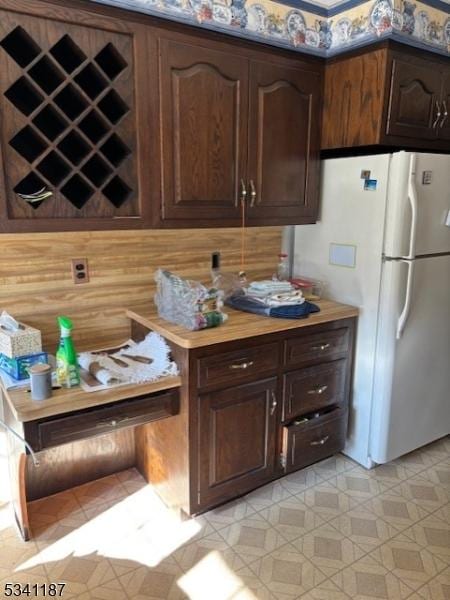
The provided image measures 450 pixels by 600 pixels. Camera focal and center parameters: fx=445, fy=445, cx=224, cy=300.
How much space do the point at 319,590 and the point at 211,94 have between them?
80.9 inches

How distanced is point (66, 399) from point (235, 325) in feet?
2.49

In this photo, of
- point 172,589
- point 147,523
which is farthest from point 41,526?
point 172,589

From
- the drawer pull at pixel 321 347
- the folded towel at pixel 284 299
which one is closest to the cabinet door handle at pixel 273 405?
the drawer pull at pixel 321 347

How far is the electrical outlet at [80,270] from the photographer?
203 centimetres

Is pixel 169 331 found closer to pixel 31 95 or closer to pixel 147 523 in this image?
pixel 147 523

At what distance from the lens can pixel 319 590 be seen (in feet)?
5.49

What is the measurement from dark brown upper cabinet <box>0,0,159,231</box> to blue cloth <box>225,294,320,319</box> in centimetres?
66

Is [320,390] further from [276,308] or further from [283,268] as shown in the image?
[283,268]

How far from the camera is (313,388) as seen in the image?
2.22 metres

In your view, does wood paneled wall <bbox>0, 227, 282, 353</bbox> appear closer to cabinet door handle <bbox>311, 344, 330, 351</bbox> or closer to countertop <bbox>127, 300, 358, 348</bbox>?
countertop <bbox>127, 300, 358, 348</bbox>

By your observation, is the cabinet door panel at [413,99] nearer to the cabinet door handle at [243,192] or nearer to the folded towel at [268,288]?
the cabinet door handle at [243,192]

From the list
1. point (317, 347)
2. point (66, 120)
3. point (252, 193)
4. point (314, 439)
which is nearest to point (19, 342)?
point (66, 120)

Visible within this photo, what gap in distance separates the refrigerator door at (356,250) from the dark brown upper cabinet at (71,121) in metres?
1.00

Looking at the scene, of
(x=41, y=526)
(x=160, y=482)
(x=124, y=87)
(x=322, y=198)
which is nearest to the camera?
(x=124, y=87)
